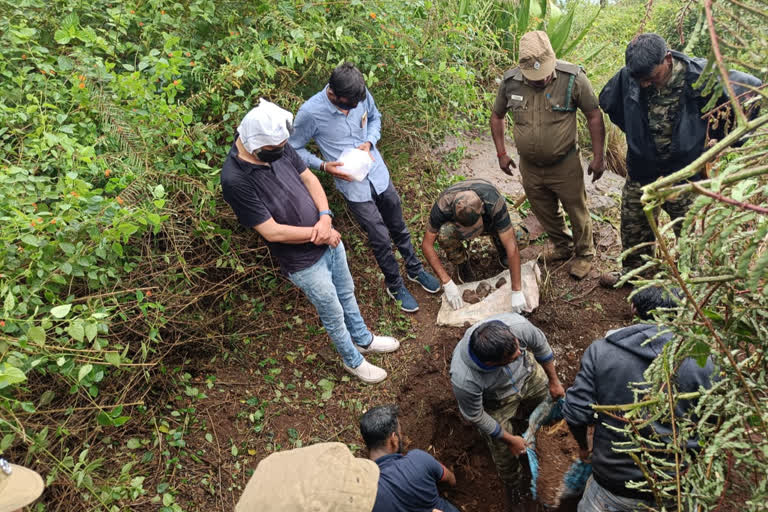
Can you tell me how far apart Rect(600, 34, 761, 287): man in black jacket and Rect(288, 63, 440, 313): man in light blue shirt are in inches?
61.9

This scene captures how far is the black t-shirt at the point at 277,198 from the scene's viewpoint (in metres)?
2.60

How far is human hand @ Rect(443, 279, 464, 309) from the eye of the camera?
143 inches

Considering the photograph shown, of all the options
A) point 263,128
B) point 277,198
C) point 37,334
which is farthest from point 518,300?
point 37,334

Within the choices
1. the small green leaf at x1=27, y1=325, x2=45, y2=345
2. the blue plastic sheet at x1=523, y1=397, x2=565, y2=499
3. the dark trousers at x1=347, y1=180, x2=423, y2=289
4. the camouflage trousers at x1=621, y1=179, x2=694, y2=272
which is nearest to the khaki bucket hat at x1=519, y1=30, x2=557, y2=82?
the camouflage trousers at x1=621, y1=179, x2=694, y2=272

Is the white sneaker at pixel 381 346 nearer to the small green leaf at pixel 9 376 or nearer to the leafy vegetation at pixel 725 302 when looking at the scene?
the small green leaf at pixel 9 376

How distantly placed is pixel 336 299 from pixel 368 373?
2.08 feet

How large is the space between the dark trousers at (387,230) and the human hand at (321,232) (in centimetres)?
59

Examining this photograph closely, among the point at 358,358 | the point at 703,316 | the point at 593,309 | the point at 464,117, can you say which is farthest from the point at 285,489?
the point at 464,117

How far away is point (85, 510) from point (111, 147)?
2009mm

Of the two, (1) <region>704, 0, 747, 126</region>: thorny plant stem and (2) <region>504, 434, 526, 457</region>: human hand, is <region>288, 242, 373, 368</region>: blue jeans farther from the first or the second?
(1) <region>704, 0, 747, 126</region>: thorny plant stem

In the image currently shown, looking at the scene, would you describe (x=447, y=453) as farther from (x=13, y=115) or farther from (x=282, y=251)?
(x=13, y=115)

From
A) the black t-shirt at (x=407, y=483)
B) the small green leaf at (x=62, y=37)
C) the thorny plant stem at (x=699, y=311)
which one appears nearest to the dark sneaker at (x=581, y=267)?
the black t-shirt at (x=407, y=483)

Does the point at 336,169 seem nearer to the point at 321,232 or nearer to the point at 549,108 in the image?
the point at 321,232

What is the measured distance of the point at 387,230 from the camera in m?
3.57
